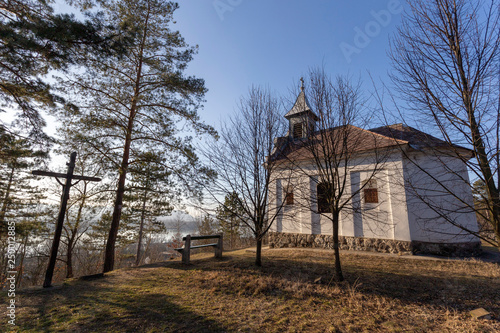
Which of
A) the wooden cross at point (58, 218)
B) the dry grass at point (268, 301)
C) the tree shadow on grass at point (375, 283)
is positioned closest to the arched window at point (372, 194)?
the tree shadow on grass at point (375, 283)

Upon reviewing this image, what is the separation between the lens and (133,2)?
8938 millimetres

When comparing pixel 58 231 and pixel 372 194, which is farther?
pixel 372 194

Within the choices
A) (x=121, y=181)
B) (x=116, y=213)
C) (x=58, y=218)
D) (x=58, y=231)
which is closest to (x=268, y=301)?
(x=58, y=231)

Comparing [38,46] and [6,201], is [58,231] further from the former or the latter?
[6,201]

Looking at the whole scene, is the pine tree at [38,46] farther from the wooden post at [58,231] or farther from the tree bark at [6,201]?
the tree bark at [6,201]

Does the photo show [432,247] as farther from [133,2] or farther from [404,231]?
[133,2]

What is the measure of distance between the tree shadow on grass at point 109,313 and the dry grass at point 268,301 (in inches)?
0.7

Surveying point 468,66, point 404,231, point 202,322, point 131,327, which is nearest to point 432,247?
point 404,231

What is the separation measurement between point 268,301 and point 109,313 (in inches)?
122

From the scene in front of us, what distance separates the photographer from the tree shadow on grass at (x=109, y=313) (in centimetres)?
343

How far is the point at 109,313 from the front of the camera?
13.0 feet

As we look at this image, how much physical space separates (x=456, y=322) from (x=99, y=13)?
10.1 meters

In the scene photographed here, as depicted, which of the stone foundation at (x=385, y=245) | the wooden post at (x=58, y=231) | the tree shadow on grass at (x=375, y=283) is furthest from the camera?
the stone foundation at (x=385, y=245)

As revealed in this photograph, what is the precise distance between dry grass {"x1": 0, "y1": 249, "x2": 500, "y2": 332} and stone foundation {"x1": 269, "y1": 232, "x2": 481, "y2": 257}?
8.07 feet
